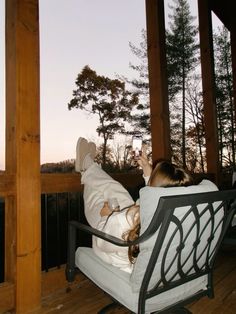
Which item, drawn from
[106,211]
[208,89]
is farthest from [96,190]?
[208,89]

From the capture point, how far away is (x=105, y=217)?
150cm

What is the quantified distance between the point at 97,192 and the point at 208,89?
2736 mm

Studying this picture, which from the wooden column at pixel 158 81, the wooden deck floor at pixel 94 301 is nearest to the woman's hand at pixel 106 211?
the wooden deck floor at pixel 94 301

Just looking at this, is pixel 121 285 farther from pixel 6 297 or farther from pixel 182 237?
pixel 6 297

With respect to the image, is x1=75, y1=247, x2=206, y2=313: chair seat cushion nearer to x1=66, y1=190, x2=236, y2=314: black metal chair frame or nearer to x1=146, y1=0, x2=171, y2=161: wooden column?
x1=66, y1=190, x2=236, y2=314: black metal chair frame

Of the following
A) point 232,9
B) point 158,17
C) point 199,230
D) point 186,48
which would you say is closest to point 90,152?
point 199,230

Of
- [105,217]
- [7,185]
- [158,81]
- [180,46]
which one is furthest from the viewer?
[180,46]

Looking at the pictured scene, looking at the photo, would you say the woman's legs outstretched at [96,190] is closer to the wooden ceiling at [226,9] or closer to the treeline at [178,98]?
the treeline at [178,98]

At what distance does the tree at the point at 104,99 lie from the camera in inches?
245

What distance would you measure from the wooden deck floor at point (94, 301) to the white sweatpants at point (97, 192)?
0.63 m

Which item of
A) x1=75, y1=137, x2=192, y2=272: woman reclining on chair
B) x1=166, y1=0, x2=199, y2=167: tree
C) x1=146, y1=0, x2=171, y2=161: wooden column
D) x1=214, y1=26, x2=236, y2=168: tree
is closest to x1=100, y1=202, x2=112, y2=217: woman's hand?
x1=75, y1=137, x2=192, y2=272: woman reclining on chair

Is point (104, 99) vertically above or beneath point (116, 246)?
above

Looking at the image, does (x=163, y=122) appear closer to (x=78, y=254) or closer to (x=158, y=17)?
(x=158, y=17)

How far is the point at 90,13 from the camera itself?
504 centimetres
